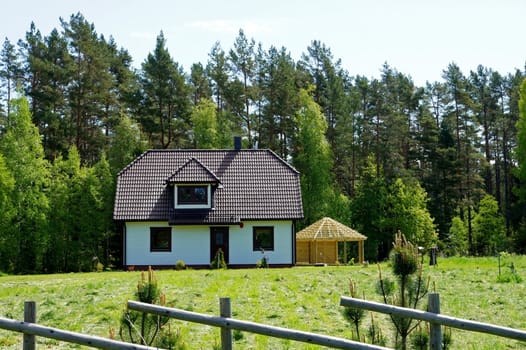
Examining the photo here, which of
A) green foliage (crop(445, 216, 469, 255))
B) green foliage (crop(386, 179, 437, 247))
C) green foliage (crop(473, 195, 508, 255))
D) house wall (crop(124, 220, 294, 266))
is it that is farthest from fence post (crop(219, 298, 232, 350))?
green foliage (crop(473, 195, 508, 255))

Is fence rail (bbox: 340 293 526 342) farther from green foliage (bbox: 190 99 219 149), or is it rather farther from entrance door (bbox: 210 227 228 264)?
green foliage (bbox: 190 99 219 149)

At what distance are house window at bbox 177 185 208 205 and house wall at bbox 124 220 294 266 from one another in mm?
1146

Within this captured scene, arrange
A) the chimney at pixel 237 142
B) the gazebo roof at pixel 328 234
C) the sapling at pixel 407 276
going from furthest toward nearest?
the chimney at pixel 237 142, the gazebo roof at pixel 328 234, the sapling at pixel 407 276

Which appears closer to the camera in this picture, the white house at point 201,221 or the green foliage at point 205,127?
the white house at point 201,221

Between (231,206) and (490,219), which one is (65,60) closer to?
(231,206)

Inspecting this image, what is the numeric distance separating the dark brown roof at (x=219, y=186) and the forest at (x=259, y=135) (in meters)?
5.41

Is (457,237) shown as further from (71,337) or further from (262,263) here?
(71,337)

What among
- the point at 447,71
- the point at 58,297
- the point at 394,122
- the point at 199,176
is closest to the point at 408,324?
the point at 58,297

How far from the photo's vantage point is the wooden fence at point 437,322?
6.57 metres

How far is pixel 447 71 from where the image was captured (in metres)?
57.1

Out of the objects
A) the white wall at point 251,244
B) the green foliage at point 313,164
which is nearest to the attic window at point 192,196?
the white wall at point 251,244

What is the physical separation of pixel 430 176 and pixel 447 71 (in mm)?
9259

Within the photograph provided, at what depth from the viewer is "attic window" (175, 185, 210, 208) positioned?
103ft

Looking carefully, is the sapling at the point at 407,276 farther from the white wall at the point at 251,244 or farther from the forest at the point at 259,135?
the forest at the point at 259,135
